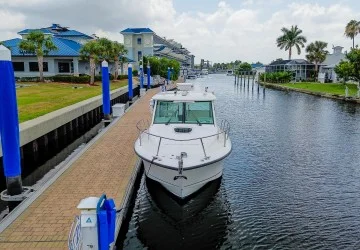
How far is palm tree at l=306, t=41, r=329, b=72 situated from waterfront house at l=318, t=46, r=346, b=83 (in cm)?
138

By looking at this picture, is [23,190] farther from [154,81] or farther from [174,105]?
[154,81]

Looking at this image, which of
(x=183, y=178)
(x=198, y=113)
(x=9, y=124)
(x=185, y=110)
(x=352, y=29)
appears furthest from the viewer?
(x=352, y=29)

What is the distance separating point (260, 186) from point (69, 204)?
7306mm

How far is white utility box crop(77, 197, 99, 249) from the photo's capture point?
6188mm

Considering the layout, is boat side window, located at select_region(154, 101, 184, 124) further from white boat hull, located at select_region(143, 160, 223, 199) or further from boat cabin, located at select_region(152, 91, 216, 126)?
white boat hull, located at select_region(143, 160, 223, 199)

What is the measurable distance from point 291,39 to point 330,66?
23.9m

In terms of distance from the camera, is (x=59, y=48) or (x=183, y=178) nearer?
(x=183, y=178)

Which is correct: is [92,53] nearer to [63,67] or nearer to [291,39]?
[63,67]

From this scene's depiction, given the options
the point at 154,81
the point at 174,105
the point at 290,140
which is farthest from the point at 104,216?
the point at 154,81

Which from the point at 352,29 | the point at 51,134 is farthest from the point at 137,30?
the point at 51,134

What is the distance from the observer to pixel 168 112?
13.3 meters

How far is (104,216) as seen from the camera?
621 centimetres

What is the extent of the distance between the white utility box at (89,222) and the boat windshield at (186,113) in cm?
719

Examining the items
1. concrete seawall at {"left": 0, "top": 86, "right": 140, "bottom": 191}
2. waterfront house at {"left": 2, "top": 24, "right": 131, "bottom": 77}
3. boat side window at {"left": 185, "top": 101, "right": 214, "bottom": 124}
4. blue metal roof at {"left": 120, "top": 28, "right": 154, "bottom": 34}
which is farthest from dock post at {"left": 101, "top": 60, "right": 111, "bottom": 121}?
blue metal roof at {"left": 120, "top": 28, "right": 154, "bottom": 34}
